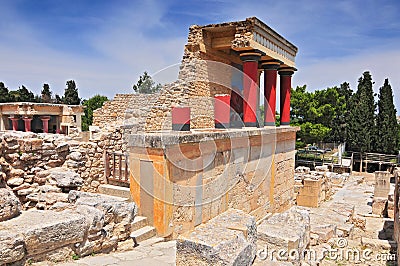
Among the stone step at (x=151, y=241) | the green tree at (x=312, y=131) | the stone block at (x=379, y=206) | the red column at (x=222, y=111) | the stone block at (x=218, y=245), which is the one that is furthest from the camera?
the green tree at (x=312, y=131)

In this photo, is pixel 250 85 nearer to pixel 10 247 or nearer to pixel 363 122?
pixel 10 247

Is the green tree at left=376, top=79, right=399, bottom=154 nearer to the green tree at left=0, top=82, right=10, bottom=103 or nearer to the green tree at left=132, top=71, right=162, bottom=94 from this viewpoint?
the green tree at left=132, top=71, right=162, bottom=94

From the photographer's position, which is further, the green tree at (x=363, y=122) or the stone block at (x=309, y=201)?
the green tree at (x=363, y=122)

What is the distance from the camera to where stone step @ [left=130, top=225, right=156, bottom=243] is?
5.05 m

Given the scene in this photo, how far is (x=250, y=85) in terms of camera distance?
9.99 meters

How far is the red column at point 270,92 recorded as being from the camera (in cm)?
1124

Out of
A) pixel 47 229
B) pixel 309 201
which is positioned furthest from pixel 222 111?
pixel 47 229

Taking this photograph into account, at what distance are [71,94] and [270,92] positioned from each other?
111 ft

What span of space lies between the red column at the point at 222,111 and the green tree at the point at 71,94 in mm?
32810

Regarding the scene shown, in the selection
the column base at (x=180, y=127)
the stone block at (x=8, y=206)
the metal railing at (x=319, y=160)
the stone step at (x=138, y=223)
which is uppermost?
the column base at (x=180, y=127)

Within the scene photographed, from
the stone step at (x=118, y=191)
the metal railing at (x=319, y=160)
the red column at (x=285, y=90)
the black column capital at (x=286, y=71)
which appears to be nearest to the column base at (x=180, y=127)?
the stone step at (x=118, y=191)

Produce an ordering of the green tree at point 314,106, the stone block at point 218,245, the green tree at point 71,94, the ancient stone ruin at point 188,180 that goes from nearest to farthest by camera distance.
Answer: the stone block at point 218,245 → the ancient stone ruin at point 188,180 → the green tree at point 314,106 → the green tree at point 71,94

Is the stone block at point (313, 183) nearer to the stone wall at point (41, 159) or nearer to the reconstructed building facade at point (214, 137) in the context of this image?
the reconstructed building facade at point (214, 137)

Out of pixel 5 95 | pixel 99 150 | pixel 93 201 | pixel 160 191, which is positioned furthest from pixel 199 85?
pixel 5 95
